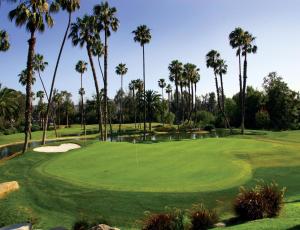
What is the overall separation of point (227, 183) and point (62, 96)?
109 meters

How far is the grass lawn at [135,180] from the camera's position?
17.4m

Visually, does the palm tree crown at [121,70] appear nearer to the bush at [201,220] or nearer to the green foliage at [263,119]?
the green foliage at [263,119]

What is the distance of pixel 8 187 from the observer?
20938mm

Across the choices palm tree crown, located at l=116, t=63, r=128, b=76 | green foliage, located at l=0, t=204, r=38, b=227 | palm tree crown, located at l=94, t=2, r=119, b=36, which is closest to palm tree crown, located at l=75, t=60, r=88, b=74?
palm tree crown, located at l=116, t=63, r=128, b=76

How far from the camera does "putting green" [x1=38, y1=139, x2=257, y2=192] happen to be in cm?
2103

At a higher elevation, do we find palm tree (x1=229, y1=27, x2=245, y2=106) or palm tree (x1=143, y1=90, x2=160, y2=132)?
palm tree (x1=229, y1=27, x2=245, y2=106)

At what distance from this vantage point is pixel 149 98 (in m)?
87.9

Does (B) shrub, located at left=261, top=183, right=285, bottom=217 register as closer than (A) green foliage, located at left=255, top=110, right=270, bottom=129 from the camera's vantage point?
Yes

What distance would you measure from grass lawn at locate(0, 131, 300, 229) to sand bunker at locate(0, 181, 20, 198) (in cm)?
43

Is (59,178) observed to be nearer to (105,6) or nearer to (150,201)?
(150,201)

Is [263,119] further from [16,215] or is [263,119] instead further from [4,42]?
[16,215]

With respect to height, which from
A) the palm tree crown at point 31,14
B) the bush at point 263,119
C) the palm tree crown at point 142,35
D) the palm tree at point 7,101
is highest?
the palm tree crown at point 142,35

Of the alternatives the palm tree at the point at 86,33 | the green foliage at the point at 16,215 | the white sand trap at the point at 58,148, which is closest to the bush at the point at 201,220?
the green foliage at the point at 16,215

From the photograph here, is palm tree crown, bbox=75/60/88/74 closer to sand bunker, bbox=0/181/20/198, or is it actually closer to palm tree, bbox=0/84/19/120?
palm tree, bbox=0/84/19/120
